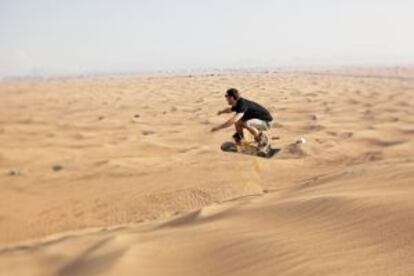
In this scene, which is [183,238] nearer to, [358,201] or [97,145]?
[358,201]

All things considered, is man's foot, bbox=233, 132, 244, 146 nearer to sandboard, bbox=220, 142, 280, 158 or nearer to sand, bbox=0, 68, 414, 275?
sandboard, bbox=220, 142, 280, 158

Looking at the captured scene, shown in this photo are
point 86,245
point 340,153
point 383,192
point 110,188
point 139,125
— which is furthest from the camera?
point 139,125

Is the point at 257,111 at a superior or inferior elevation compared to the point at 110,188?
superior

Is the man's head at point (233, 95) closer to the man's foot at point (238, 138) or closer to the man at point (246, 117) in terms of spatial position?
the man at point (246, 117)

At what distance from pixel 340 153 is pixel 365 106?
38.4ft

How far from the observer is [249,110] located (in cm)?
895

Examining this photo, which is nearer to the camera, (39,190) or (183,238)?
(183,238)

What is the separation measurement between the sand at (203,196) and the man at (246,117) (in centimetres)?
87

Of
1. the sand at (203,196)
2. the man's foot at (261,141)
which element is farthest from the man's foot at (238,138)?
the sand at (203,196)

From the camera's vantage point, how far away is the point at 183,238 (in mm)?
5500

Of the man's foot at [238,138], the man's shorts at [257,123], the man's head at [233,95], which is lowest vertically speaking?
the man's foot at [238,138]

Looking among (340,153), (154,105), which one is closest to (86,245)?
(340,153)

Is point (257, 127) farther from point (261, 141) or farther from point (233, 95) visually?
point (233, 95)

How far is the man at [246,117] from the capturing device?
8672mm
